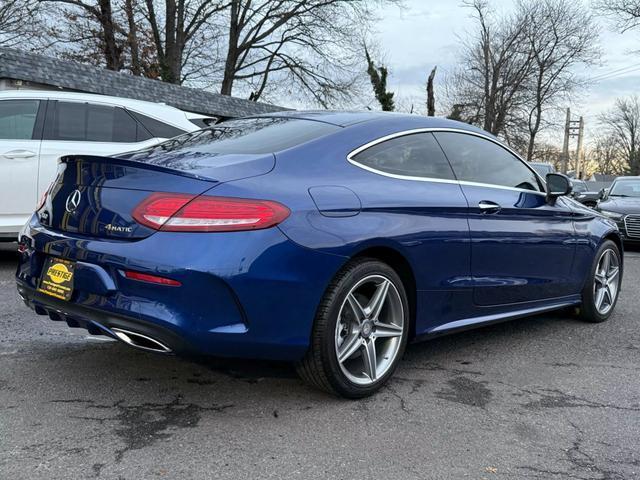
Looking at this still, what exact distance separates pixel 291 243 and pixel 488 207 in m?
1.63

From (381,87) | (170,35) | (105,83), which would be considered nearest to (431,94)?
(381,87)

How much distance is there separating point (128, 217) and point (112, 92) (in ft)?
46.4

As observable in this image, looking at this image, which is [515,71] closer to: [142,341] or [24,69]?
[24,69]

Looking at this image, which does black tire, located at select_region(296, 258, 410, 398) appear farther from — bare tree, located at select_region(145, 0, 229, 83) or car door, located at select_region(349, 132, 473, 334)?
bare tree, located at select_region(145, 0, 229, 83)

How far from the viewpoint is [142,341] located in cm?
277

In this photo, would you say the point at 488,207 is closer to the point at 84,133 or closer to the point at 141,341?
the point at 141,341

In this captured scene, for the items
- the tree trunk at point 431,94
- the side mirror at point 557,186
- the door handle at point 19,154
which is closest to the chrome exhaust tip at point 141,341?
the side mirror at point 557,186

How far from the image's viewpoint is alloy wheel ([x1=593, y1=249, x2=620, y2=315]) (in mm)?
5250

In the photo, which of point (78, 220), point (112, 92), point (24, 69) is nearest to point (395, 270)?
point (78, 220)

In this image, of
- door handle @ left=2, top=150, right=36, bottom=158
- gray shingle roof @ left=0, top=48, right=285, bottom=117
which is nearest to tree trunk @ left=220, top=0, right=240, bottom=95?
gray shingle roof @ left=0, top=48, right=285, bottom=117

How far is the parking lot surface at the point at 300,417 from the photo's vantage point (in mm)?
2506

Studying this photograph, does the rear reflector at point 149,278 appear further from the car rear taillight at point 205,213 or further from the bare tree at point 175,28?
the bare tree at point 175,28

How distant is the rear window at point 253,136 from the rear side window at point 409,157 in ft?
0.84

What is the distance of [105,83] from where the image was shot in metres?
15.8
